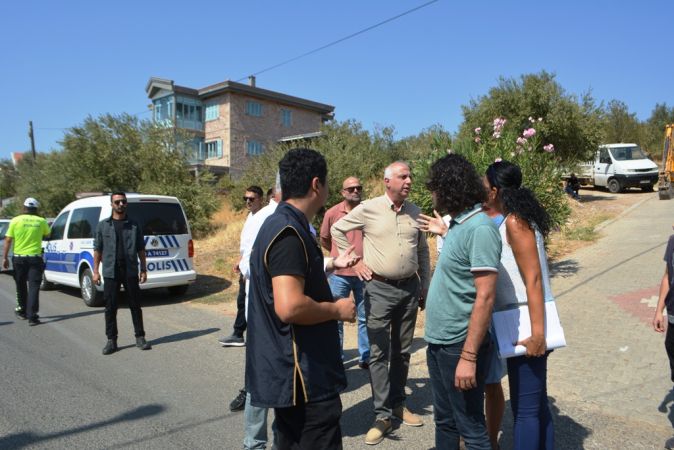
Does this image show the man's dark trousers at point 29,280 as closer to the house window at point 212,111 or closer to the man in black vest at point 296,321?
the man in black vest at point 296,321

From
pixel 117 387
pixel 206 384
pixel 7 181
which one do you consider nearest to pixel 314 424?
pixel 206 384

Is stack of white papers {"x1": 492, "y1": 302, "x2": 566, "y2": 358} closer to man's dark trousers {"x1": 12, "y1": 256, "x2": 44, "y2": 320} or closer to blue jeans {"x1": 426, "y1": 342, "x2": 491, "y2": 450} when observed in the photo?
blue jeans {"x1": 426, "y1": 342, "x2": 491, "y2": 450}

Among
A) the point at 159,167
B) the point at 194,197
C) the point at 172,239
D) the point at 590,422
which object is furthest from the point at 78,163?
the point at 590,422

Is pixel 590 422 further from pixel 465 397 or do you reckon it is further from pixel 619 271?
pixel 619 271

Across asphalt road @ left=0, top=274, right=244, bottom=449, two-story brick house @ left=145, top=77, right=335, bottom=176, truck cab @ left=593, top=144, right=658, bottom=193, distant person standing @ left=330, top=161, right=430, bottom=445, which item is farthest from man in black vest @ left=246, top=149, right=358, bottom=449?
two-story brick house @ left=145, top=77, right=335, bottom=176

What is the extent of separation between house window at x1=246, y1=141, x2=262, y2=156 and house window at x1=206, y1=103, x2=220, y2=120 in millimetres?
3673

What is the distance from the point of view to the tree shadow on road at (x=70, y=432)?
378 centimetres

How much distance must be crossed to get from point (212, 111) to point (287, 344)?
44.4m

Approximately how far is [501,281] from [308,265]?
4.03ft

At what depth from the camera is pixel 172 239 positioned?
376 inches

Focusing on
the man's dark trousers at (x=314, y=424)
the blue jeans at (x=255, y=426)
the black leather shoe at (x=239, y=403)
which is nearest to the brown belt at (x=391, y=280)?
the blue jeans at (x=255, y=426)

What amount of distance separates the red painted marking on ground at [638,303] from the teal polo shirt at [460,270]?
201 inches

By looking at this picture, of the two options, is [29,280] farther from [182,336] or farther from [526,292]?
[526,292]

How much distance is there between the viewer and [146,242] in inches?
359
